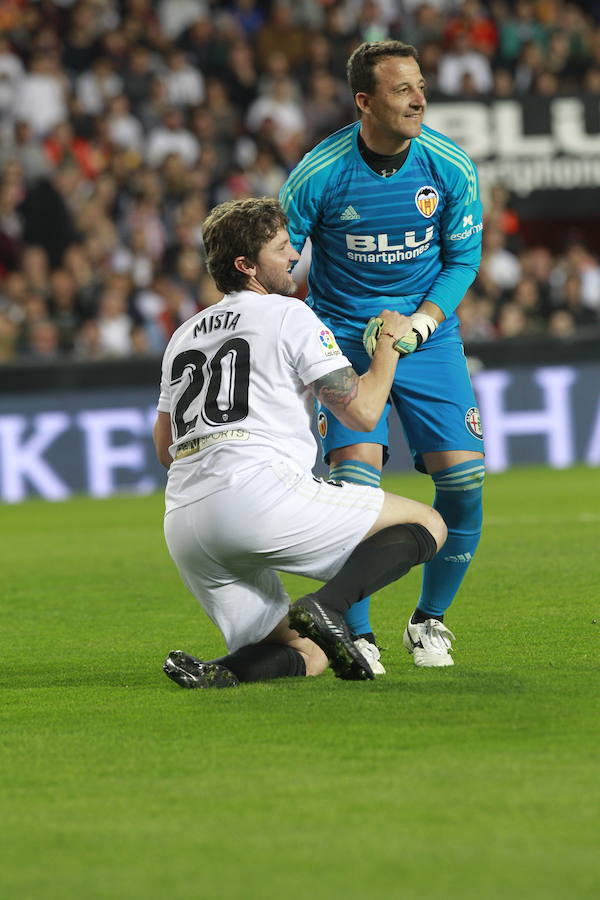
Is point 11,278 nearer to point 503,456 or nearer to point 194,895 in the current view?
point 503,456

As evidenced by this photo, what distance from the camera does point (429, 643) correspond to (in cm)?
575

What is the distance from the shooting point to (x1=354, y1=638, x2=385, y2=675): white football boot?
5.58m

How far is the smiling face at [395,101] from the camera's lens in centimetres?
567

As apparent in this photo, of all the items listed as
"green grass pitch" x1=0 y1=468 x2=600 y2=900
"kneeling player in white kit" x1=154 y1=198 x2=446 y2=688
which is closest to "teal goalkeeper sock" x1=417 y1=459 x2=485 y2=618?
"green grass pitch" x1=0 y1=468 x2=600 y2=900

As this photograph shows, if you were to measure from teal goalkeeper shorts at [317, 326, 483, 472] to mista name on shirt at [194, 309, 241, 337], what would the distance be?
80 cm

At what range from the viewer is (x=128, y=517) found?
1234cm

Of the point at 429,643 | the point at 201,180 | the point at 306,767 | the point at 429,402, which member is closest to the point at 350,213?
the point at 429,402

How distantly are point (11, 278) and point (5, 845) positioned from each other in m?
11.1

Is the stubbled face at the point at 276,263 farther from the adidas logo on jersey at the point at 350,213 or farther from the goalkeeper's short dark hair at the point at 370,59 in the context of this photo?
the goalkeeper's short dark hair at the point at 370,59

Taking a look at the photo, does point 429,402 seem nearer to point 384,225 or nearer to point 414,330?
point 414,330

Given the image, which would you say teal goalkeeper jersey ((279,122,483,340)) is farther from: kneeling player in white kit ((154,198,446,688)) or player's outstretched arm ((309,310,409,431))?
player's outstretched arm ((309,310,409,431))

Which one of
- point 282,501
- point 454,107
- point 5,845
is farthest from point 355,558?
point 454,107

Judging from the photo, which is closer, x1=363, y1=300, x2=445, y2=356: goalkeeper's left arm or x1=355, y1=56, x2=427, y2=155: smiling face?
x1=363, y1=300, x2=445, y2=356: goalkeeper's left arm

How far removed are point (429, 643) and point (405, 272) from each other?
4.50ft
